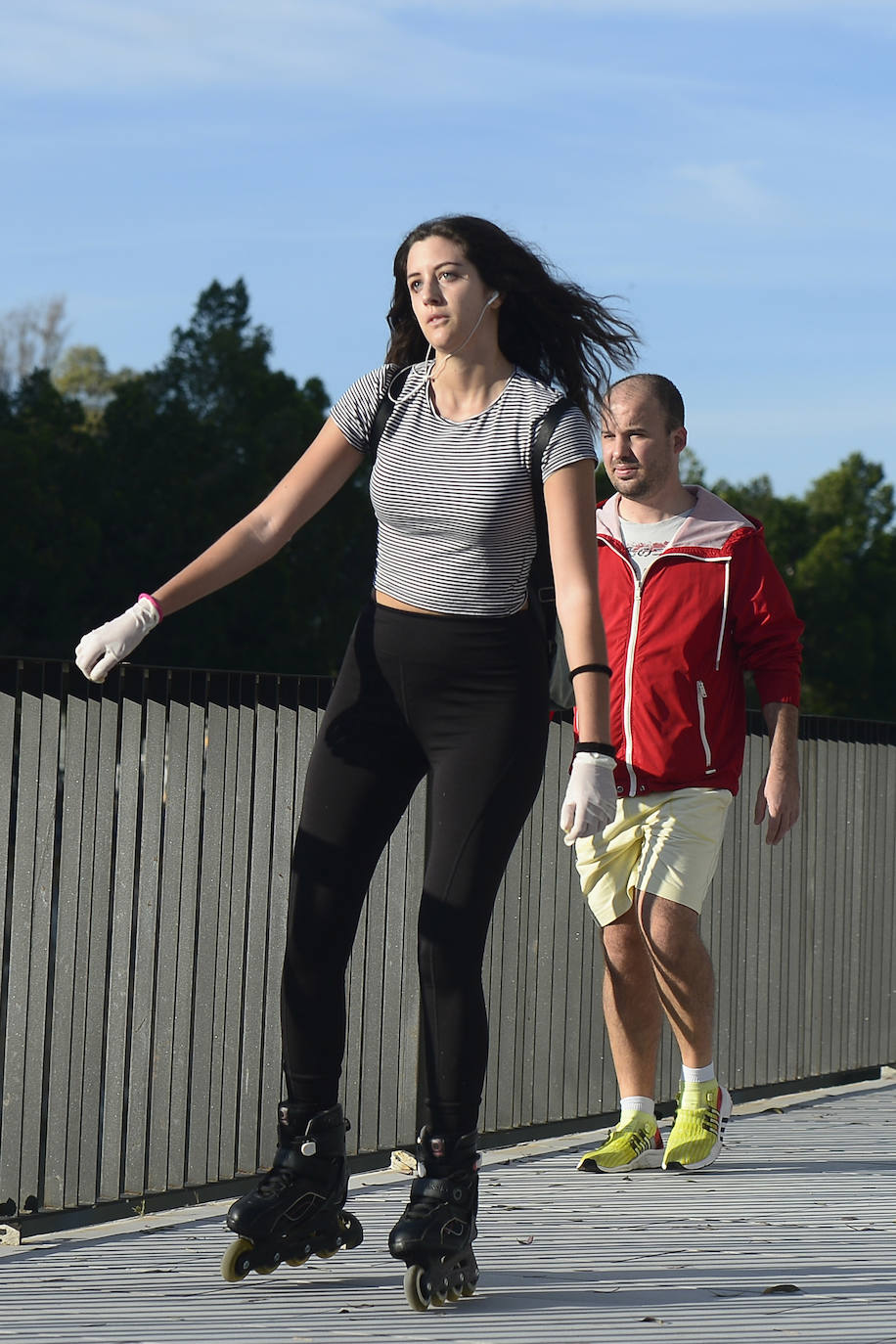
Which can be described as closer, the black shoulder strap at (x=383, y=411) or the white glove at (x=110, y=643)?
the white glove at (x=110, y=643)

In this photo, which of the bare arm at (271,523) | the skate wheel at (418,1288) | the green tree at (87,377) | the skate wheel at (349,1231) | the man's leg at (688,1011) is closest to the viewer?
the skate wheel at (418,1288)

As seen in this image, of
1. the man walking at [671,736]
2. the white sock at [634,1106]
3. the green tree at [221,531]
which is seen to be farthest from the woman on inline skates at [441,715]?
the green tree at [221,531]

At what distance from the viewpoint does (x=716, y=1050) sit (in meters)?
6.79

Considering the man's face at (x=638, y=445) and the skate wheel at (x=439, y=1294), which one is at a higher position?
the man's face at (x=638, y=445)

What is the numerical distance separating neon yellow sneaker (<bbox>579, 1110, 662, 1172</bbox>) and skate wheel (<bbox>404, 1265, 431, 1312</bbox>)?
5.76ft

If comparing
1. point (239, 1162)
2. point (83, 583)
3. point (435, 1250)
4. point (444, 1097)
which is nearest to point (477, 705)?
point (444, 1097)

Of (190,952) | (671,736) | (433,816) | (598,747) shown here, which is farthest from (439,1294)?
(671,736)

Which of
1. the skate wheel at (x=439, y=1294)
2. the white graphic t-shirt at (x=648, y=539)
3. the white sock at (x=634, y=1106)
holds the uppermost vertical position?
the white graphic t-shirt at (x=648, y=539)

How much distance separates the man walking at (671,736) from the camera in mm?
5223

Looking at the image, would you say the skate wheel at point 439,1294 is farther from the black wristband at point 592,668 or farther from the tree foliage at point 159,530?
the tree foliage at point 159,530

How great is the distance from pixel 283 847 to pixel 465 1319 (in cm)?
174

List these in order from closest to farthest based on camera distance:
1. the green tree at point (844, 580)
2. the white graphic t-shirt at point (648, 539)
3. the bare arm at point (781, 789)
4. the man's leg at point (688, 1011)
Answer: the bare arm at point (781, 789) → the man's leg at point (688, 1011) → the white graphic t-shirt at point (648, 539) → the green tree at point (844, 580)

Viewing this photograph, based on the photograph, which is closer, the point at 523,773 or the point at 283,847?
the point at 523,773

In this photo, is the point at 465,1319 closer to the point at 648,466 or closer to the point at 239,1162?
the point at 239,1162
